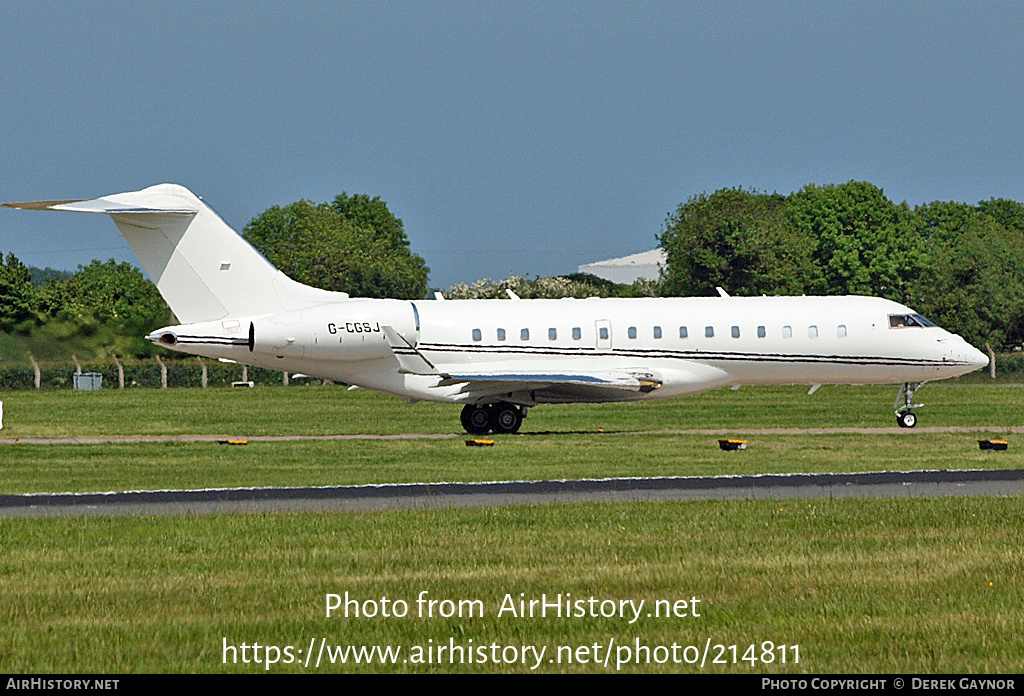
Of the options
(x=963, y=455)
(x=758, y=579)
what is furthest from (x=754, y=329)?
(x=758, y=579)

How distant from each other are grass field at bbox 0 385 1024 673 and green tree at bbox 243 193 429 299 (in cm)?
6700

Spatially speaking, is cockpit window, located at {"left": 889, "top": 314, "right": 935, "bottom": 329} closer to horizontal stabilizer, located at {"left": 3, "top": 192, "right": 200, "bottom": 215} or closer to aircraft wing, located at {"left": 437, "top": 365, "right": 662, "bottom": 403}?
aircraft wing, located at {"left": 437, "top": 365, "right": 662, "bottom": 403}

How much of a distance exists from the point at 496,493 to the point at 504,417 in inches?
607

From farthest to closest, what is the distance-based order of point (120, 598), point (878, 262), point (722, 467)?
point (878, 262), point (722, 467), point (120, 598)

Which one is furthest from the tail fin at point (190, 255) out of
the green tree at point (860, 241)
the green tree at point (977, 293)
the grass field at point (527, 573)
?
the green tree at point (860, 241)

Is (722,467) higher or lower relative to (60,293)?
lower

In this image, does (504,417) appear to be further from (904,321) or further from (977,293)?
(977,293)

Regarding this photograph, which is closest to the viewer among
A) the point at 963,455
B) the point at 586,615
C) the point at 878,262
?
the point at 586,615

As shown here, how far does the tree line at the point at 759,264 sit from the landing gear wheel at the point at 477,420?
72.5 feet

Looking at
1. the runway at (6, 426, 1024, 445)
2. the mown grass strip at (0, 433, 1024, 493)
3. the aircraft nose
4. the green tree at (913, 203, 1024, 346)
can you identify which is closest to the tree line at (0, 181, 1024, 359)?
the green tree at (913, 203, 1024, 346)

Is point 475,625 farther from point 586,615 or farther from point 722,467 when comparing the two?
point 722,467

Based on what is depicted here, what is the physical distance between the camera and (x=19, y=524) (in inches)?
712

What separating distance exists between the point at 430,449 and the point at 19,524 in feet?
44.6

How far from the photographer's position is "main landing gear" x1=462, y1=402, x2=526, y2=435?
36.5 metres
